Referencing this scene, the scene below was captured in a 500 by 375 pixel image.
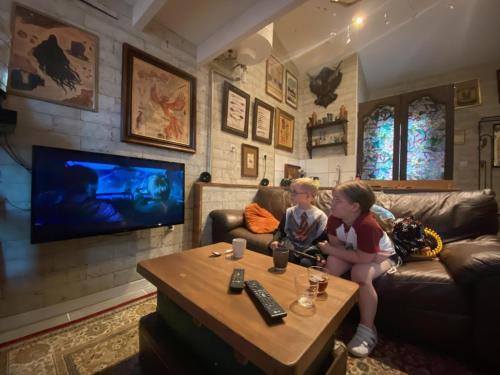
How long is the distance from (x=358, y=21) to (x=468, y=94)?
2194 mm

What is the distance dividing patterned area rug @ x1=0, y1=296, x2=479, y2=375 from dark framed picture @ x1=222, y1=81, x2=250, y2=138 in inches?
82.9

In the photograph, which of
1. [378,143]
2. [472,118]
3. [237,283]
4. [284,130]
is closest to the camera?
[237,283]

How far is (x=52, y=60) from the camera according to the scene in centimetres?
135

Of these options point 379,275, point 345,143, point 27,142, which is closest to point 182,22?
point 27,142

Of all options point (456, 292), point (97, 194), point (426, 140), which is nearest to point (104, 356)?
point (97, 194)

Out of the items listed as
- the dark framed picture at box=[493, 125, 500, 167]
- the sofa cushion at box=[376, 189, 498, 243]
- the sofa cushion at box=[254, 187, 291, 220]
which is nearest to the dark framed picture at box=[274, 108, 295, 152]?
the sofa cushion at box=[254, 187, 291, 220]

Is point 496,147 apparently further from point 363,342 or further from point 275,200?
point 363,342

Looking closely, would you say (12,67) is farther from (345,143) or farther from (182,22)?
(345,143)

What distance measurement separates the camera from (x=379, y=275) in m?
1.17

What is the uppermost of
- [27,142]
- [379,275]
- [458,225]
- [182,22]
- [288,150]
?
[182,22]

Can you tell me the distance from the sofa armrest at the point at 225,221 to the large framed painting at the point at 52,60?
134 cm

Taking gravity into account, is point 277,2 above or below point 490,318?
above

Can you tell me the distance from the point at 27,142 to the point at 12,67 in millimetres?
428

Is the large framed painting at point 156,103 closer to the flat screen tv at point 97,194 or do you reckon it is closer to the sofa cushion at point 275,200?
the flat screen tv at point 97,194
